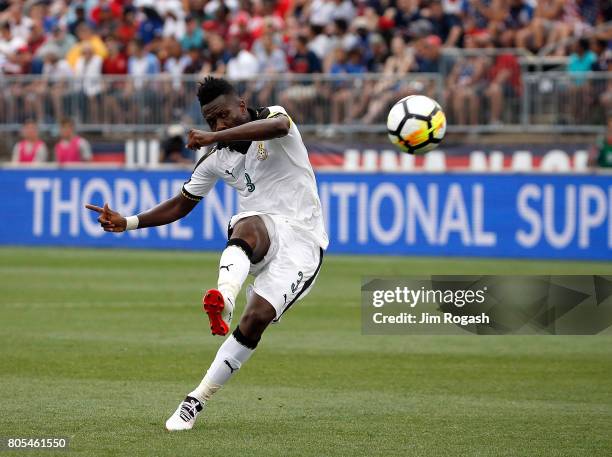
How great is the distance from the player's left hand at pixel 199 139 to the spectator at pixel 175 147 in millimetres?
16190

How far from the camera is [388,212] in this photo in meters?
21.3

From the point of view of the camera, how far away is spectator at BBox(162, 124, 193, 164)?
2362 centimetres

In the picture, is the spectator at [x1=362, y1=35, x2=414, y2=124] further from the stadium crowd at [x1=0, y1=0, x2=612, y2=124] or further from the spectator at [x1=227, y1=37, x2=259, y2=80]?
the spectator at [x1=227, y1=37, x2=259, y2=80]

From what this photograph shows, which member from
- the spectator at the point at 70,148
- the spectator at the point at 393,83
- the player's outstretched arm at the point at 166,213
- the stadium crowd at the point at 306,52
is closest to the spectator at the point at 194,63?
the stadium crowd at the point at 306,52

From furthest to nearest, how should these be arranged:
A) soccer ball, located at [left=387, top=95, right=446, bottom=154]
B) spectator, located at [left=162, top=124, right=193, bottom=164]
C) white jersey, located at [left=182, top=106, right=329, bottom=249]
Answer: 1. spectator, located at [left=162, top=124, right=193, bottom=164]
2. soccer ball, located at [left=387, top=95, right=446, bottom=154]
3. white jersey, located at [left=182, top=106, right=329, bottom=249]

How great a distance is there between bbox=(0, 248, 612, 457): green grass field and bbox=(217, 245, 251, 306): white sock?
0.92 m

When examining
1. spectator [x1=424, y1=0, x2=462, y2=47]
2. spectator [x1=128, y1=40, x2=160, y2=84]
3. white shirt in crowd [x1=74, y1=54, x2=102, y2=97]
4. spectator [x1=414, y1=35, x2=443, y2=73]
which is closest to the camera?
spectator [x1=414, y1=35, x2=443, y2=73]

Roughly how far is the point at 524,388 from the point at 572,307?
11.3ft

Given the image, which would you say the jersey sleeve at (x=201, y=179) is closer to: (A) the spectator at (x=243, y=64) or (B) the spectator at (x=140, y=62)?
(A) the spectator at (x=243, y=64)

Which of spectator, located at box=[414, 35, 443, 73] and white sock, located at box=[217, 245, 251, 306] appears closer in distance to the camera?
white sock, located at box=[217, 245, 251, 306]

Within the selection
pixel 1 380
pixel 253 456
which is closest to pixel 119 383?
pixel 1 380

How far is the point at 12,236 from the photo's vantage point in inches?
915

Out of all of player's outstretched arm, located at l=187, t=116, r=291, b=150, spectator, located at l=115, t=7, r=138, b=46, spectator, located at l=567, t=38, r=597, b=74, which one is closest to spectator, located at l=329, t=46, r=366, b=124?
spectator, located at l=567, t=38, r=597, b=74

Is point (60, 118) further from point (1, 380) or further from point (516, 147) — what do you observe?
point (1, 380)
